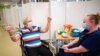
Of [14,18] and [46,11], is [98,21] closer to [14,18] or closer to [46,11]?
[14,18]

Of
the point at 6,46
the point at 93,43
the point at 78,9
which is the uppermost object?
the point at 78,9

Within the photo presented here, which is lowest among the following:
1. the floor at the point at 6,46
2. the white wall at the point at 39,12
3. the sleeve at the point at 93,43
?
the floor at the point at 6,46

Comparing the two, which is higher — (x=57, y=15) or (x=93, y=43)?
(x=57, y=15)

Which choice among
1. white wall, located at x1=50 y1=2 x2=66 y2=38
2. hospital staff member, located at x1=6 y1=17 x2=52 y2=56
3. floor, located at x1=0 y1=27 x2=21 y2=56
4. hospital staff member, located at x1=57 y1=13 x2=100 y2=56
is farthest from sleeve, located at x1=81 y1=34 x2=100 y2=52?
white wall, located at x1=50 y1=2 x2=66 y2=38

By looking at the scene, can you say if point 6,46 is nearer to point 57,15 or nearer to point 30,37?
point 30,37

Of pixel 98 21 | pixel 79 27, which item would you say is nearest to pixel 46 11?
pixel 79 27

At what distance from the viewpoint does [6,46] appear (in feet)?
9.59

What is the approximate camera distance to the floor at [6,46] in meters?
2.83

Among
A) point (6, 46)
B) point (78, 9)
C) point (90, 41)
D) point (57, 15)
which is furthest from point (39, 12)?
point (90, 41)

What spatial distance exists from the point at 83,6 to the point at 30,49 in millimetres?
1696

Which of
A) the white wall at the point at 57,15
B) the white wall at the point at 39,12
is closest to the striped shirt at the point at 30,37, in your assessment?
the white wall at the point at 39,12

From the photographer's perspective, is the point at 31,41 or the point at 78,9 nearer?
the point at 31,41

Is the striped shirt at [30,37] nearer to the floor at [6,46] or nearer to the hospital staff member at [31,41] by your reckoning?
the hospital staff member at [31,41]

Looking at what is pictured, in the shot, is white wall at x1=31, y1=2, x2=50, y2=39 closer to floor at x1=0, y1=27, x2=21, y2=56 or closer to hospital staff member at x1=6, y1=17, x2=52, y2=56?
hospital staff member at x1=6, y1=17, x2=52, y2=56
